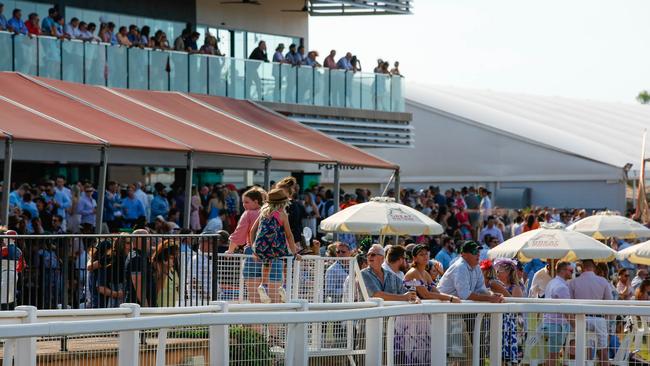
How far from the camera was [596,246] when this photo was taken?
67.4 ft

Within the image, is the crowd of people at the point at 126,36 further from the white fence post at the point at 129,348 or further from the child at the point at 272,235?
the white fence post at the point at 129,348

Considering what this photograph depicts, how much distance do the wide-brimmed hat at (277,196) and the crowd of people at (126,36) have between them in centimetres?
1226

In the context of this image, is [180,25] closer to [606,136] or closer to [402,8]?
[402,8]

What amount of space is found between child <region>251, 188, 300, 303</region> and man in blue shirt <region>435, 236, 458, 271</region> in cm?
1021

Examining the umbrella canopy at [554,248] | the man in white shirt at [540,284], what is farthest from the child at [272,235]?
the umbrella canopy at [554,248]

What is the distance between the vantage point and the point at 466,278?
15.5 metres

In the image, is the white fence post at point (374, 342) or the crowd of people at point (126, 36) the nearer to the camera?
the white fence post at point (374, 342)

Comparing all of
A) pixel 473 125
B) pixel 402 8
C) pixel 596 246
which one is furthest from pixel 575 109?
pixel 596 246

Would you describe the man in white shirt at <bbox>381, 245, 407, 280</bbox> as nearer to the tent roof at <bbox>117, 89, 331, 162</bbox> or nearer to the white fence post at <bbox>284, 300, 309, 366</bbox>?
the white fence post at <bbox>284, 300, 309, 366</bbox>

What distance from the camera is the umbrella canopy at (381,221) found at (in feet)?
71.3

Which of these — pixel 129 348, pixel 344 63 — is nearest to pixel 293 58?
pixel 344 63

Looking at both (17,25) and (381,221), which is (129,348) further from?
(17,25)

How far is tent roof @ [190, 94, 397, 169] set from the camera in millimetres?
29172

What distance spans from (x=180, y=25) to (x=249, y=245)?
2064 cm
